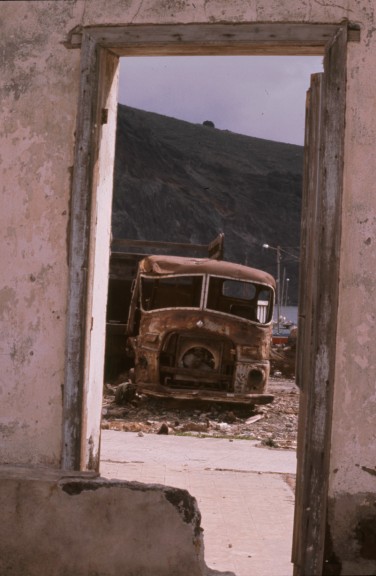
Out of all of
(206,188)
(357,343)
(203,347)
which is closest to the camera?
(357,343)

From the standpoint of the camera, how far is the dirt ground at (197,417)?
10025 millimetres

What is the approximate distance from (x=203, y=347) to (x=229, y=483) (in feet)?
19.8

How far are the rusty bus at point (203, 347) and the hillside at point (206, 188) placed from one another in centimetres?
5915

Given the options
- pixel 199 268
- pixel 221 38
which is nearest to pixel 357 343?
pixel 221 38

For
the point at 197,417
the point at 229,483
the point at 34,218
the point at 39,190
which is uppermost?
the point at 39,190

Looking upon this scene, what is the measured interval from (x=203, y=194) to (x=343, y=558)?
9019cm

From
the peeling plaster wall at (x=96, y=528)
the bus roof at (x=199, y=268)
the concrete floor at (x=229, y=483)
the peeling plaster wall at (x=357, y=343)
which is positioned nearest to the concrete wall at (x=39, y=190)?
the peeling plaster wall at (x=96, y=528)

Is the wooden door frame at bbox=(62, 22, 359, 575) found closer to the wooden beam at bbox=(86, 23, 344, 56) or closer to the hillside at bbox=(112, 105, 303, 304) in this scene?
the wooden beam at bbox=(86, 23, 344, 56)

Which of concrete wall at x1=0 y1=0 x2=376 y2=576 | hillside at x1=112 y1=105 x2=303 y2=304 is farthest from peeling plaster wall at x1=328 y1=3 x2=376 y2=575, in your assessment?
hillside at x1=112 y1=105 x2=303 y2=304

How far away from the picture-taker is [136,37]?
4355 mm

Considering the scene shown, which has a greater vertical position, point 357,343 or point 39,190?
point 39,190

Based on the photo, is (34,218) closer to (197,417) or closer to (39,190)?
(39,190)

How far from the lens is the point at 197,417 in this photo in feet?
37.6

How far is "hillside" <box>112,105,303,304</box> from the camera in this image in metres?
79.2
